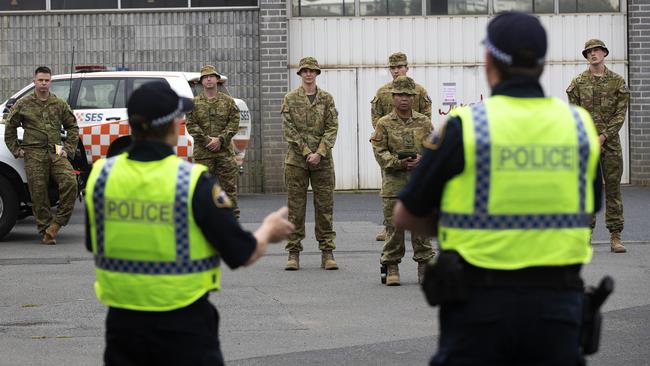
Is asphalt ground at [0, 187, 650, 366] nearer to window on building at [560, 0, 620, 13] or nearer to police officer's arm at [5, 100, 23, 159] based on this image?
police officer's arm at [5, 100, 23, 159]

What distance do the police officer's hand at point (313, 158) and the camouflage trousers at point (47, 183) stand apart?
3.44 metres

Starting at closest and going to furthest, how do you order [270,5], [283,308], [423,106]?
[283,308] → [423,106] → [270,5]

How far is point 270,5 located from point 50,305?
12.5m

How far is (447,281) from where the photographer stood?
13.4 ft

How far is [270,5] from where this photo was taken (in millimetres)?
21875

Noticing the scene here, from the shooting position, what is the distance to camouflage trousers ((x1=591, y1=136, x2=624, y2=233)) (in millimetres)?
13258

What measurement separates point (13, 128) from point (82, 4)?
8287mm

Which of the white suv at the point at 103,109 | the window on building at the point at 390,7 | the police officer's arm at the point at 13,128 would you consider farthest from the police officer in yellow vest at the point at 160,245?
the window on building at the point at 390,7

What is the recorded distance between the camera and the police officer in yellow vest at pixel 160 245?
448 cm

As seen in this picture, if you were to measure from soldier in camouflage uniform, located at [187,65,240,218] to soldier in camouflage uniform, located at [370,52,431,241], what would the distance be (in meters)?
1.52

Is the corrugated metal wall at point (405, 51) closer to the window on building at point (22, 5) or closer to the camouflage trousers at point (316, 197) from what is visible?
the window on building at point (22, 5)

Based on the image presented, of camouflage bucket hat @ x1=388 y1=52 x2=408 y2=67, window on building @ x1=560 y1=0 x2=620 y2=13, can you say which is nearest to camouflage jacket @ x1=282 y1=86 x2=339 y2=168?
camouflage bucket hat @ x1=388 y1=52 x2=408 y2=67

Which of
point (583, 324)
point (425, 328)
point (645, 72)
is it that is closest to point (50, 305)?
point (425, 328)

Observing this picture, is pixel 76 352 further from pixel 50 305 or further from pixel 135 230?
pixel 135 230
